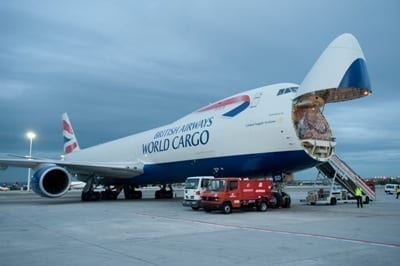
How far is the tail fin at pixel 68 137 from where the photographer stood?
41844mm

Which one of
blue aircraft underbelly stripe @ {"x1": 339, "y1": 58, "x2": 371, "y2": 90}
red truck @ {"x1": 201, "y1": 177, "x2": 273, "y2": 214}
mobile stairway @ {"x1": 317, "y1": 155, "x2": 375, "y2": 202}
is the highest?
blue aircraft underbelly stripe @ {"x1": 339, "y1": 58, "x2": 371, "y2": 90}

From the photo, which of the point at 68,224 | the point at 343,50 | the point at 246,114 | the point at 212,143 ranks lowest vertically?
the point at 68,224

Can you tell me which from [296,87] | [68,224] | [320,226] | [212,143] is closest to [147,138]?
[212,143]

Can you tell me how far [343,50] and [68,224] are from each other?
490 inches

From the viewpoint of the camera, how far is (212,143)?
21094 mm

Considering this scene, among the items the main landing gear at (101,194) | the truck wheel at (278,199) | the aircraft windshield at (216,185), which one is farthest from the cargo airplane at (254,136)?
the main landing gear at (101,194)

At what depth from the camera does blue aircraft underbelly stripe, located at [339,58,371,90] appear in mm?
15859

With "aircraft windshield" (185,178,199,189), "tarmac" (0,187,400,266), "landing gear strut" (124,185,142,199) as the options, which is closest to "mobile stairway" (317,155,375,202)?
"aircraft windshield" (185,178,199,189)

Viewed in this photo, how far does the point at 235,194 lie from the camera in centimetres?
1755

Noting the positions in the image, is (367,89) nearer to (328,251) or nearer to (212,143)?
(212,143)

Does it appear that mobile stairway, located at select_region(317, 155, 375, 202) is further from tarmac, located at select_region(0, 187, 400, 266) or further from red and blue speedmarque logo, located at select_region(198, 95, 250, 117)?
tarmac, located at select_region(0, 187, 400, 266)

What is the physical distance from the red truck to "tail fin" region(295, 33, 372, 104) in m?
4.52

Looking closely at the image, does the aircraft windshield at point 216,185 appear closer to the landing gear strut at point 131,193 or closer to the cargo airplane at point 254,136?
the cargo airplane at point 254,136

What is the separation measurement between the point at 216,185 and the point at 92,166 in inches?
437
